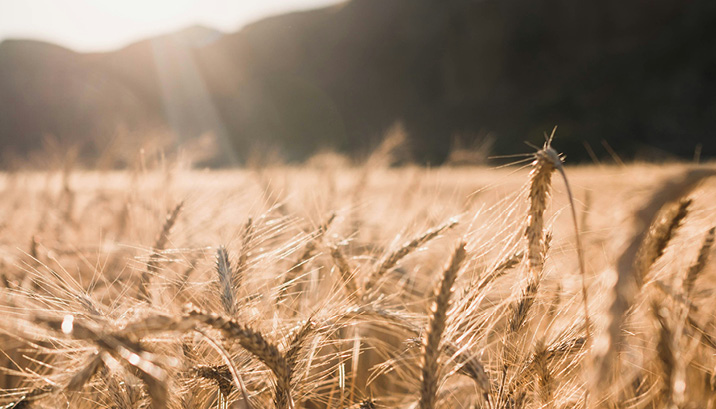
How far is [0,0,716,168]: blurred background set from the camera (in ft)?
82.5

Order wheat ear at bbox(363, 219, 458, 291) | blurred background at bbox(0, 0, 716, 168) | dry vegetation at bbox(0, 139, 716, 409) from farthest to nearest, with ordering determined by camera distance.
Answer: blurred background at bbox(0, 0, 716, 168)
wheat ear at bbox(363, 219, 458, 291)
dry vegetation at bbox(0, 139, 716, 409)

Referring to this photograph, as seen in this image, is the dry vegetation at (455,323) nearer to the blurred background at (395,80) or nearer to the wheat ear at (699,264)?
the wheat ear at (699,264)

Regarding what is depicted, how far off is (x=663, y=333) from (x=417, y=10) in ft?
135

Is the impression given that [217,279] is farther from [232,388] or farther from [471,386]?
[471,386]

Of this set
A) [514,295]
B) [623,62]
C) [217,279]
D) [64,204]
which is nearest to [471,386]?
[514,295]

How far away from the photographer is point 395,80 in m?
36.5

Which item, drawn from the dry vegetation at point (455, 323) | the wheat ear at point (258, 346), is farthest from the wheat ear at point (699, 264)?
the wheat ear at point (258, 346)

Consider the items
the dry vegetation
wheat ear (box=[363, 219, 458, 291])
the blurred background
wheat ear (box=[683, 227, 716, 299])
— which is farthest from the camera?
the blurred background

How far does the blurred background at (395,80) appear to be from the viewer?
990 inches

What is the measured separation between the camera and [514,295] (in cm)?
85

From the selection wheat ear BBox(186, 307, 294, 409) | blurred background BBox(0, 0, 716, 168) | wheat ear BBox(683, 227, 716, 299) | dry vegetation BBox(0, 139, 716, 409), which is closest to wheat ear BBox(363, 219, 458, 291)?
dry vegetation BBox(0, 139, 716, 409)

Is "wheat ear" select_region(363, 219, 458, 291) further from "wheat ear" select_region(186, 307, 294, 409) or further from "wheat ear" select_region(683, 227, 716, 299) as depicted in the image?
"wheat ear" select_region(683, 227, 716, 299)

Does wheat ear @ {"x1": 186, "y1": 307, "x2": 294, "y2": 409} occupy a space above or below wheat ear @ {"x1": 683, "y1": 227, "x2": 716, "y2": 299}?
below

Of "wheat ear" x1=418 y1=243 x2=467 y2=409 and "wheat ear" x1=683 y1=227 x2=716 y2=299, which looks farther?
"wheat ear" x1=683 y1=227 x2=716 y2=299
